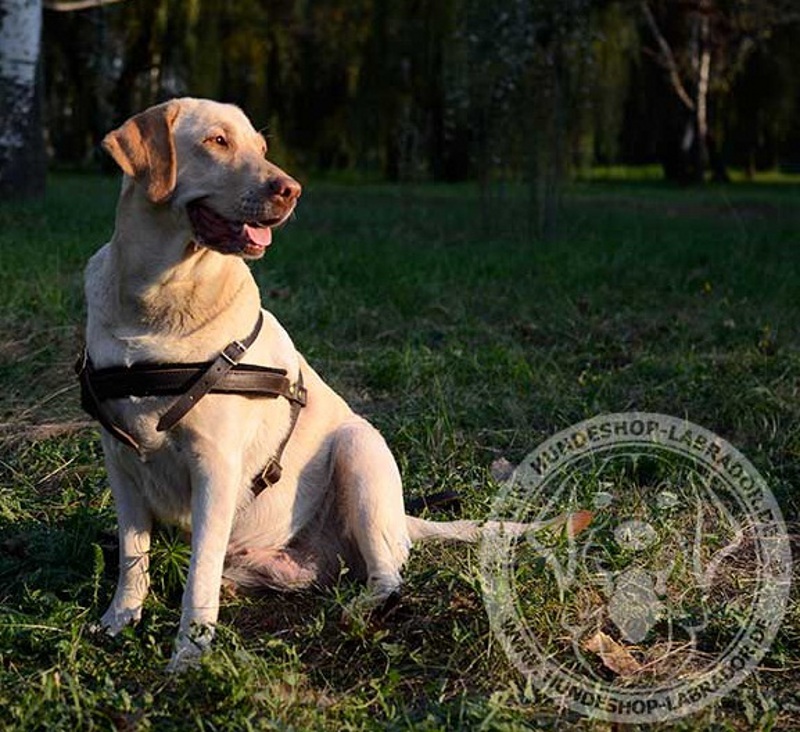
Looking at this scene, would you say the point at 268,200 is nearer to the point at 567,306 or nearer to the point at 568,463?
the point at 568,463

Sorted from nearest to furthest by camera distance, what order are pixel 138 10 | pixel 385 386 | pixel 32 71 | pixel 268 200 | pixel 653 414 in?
pixel 268 200 < pixel 653 414 < pixel 385 386 < pixel 32 71 < pixel 138 10

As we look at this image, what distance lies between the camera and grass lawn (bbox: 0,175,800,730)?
283 cm

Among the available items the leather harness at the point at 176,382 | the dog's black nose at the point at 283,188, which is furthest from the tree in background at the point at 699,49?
the leather harness at the point at 176,382

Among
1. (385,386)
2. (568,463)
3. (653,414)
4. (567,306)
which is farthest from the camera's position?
(567,306)

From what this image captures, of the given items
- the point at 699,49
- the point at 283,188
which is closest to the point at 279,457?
the point at 283,188

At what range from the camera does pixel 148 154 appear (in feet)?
10.4

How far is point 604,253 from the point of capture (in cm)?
949

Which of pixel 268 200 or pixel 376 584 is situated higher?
pixel 268 200

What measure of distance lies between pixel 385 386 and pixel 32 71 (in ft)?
20.6

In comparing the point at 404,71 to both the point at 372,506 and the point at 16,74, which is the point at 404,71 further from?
the point at 372,506

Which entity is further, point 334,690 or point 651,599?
point 651,599

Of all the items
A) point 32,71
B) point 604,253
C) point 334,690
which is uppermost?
point 32,71

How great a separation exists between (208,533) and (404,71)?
61.3 ft

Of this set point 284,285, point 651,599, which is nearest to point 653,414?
point 651,599
